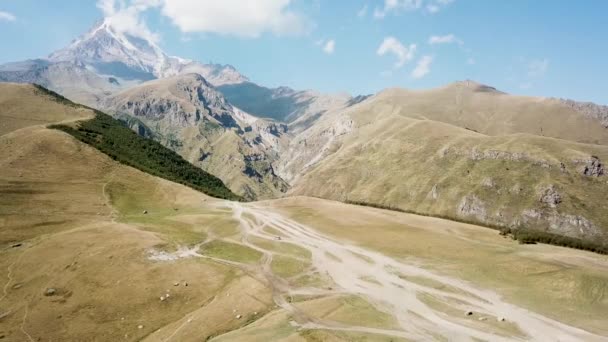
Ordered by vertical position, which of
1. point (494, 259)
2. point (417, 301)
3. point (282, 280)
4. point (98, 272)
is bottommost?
point (98, 272)

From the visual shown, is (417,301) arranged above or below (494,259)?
below

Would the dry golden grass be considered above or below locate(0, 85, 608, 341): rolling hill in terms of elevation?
above

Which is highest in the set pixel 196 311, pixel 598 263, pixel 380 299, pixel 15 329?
pixel 598 263

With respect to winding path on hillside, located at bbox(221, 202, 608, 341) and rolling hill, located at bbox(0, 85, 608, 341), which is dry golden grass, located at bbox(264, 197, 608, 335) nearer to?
rolling hill, located at bbox(0, 85, 608, 341)

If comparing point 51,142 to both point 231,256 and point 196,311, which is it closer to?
point 231,256

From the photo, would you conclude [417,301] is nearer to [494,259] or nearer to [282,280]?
[282,280]

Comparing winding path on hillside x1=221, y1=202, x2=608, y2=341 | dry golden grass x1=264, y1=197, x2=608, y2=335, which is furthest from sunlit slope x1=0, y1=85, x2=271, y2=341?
dry golden grass x1=264, y1=197, x2=608, y2=335

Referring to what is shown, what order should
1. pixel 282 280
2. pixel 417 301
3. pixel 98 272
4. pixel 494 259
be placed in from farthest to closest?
pixel 494 259
pixel 98 272
pixel 282 280
pixel 417 301

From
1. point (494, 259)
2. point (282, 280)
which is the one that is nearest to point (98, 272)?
point (282, 280)

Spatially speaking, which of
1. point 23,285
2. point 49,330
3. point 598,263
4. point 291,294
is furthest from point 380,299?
point 23,285

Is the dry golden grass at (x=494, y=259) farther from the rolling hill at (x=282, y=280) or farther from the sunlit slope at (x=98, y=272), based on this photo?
the sunlit slope at (x=98, y=272)

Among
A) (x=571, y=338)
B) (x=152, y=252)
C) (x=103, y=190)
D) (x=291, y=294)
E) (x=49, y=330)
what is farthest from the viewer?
(x=103, y=190)
